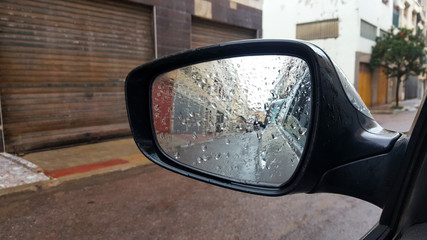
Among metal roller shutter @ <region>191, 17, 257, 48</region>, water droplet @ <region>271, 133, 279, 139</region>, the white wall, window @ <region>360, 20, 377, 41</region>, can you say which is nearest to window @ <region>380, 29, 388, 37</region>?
the white wall

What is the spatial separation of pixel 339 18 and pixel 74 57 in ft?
54.0

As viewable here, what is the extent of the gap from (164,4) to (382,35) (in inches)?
688

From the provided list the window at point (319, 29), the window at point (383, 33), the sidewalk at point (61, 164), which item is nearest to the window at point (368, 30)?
the window at point (383, 33)

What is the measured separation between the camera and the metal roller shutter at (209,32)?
9.39 meters

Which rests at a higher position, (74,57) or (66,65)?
(74,57)

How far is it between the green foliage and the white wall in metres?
0.68

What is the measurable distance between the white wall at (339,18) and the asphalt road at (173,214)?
14888mm

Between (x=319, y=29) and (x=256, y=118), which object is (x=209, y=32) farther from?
(x=319, y=29)

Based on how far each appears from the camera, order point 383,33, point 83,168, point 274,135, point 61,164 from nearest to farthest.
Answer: point 274,135, point 83,168, point 61,164, point 383,33

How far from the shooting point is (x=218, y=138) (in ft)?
3.66

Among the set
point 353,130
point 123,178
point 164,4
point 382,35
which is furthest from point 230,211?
point 382,35

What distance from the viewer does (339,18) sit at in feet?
58.4

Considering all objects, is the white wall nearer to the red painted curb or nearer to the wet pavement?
the red painted curb

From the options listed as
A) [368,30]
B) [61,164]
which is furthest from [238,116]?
[368,30]
